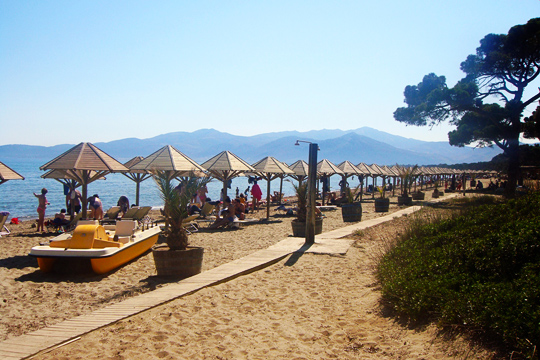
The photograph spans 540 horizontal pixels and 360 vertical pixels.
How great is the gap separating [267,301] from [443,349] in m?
2.25

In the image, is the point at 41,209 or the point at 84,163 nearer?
the point at 84,163

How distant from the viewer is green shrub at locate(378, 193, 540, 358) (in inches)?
115

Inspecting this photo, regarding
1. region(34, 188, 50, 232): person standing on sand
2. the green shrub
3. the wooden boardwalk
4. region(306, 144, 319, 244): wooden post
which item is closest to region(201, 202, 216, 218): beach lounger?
region(34, 188, 50, 232): person standing on sand

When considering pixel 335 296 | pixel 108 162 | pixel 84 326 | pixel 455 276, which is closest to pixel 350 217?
pixel 108 162

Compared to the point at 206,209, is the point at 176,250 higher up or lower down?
higher up

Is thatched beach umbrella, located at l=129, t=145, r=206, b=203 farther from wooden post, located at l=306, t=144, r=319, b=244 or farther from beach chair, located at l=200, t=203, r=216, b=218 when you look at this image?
beach chair, located at l=200, t=203, r=216, b=218

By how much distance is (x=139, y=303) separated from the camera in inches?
185

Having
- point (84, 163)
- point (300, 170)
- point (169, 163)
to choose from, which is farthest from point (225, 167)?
point (300, 170)

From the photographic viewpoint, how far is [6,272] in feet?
21.6

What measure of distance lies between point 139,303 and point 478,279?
11.5ft

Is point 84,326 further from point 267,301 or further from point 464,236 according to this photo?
point 464,236

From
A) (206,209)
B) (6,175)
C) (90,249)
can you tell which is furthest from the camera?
(206,209)

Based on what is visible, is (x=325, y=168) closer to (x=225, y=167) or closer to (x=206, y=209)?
(x=206, y=209)

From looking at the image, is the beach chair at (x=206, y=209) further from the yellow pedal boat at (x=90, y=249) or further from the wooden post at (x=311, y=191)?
the yellow pedal boat at (x=90, y=249)
